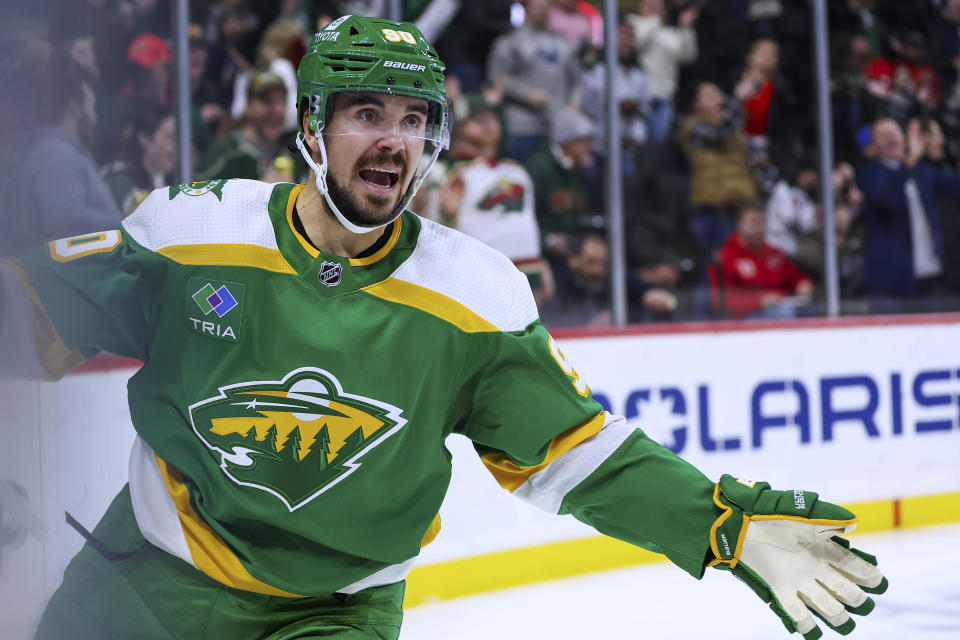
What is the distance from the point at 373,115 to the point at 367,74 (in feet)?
0.18

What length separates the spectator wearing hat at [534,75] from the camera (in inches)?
166

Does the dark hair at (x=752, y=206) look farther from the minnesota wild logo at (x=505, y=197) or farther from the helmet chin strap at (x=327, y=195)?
the helmet chin strap at (x=327, y=195)

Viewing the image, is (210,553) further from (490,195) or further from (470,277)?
(490,195)

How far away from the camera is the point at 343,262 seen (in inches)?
56.9

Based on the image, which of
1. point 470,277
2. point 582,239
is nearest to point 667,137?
point 582,239

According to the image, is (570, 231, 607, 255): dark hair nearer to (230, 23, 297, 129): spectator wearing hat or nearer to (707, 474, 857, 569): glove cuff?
(230, 23, 297, 129): spectator wearing hat

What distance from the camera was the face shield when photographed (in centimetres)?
142

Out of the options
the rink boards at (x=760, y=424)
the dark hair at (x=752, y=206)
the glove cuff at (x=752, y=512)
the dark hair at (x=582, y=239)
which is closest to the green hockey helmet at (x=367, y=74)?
the glove cuff at (x=752, y=512)

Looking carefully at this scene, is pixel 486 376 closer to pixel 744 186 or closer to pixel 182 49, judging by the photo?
pixel 182 49

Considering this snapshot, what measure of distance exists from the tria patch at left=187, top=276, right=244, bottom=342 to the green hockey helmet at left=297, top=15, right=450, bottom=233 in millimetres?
163

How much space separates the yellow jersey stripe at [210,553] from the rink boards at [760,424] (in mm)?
1852

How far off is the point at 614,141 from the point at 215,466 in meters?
2.96

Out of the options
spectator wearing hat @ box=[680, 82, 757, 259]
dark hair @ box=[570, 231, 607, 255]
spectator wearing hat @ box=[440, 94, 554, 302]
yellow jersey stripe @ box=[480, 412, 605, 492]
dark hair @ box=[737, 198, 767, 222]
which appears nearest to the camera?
yellow jersey stripe @ box=[480, 412, 605, 492]

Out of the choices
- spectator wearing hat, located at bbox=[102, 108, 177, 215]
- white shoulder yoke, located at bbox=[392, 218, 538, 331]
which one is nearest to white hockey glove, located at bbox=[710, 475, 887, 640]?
white shoulder yoke, located at bbox=[392, 218, 538, 331]
